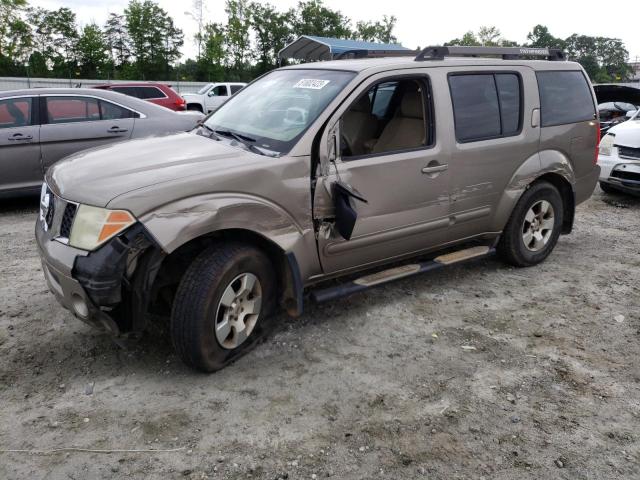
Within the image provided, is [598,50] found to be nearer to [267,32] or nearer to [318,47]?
[267,32]

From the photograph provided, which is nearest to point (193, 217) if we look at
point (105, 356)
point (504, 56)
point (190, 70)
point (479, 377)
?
point (105, 356)

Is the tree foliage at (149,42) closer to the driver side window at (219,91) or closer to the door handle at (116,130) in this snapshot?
the driver side window at (219,91)

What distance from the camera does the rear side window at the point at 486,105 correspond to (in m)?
4.18

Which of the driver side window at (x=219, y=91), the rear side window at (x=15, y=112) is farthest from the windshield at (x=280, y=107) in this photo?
the driver side window at (x=219, y=91)

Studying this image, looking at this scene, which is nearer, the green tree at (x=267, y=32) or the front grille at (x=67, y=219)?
the front grille at (x=67, y=219)

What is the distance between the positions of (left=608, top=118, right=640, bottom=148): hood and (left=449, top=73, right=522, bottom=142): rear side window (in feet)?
13.4

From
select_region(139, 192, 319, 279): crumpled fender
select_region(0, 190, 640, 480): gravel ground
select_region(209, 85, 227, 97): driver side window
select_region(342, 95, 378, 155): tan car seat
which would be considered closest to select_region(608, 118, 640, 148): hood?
select_region(0, 190, 640, 480): gravel ground

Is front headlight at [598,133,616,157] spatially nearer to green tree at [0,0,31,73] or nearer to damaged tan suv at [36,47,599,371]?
damaged tan suv at [36,47,599,371]

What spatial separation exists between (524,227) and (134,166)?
343cm

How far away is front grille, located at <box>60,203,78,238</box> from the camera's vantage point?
2957mm

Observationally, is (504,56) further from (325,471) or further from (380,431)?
(325,471)

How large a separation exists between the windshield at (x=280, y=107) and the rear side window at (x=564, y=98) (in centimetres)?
201

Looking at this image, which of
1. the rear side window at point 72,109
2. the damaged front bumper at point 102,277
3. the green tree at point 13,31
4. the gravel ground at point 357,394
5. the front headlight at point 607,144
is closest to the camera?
the gravel ground at point 357,394

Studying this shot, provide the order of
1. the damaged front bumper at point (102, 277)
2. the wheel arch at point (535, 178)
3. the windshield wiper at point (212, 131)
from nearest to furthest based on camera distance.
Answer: the damaged front bumper at point (102, 277)
the windshield wiper at point (212, 131)
the wheel arch at point (535, 178)
